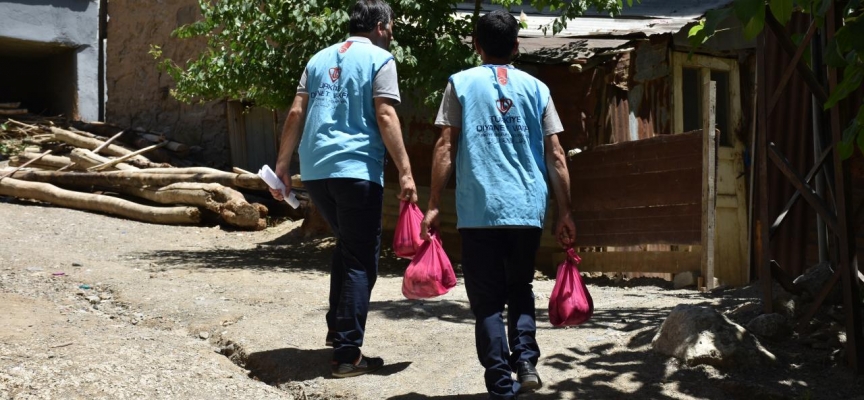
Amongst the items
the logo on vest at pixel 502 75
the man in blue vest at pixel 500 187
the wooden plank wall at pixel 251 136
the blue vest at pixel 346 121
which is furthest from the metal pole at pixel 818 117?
the wooden plank wall at pixel 251 136

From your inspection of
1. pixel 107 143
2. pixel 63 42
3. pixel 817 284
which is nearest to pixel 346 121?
pixel 817 284

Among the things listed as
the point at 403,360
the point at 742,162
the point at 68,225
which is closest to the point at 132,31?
the point at 68,225

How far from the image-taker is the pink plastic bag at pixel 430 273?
14.5 ft

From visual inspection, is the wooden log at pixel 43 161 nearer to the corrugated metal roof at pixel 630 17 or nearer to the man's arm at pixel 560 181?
the corrugated metal roof at pixel 630 17

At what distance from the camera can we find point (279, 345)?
18.1 ft

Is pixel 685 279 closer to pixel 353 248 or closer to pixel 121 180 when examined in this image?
pixel 353 248

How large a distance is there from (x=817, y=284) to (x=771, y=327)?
18.3 inches

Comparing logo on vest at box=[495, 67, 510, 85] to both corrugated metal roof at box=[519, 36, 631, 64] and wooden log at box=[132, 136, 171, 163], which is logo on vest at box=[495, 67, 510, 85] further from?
wooden log at box=[132, 136, 171, 163]

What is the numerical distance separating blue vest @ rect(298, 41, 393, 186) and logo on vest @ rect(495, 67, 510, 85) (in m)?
0.73

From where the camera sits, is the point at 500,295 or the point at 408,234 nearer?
the point at 500,295

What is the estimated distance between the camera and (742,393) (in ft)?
14.6

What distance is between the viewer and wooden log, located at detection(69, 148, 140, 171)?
1416cm

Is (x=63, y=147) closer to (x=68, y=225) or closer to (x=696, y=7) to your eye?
(x=68, y=225)

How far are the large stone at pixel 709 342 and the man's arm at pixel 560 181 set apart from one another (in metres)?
0.93
